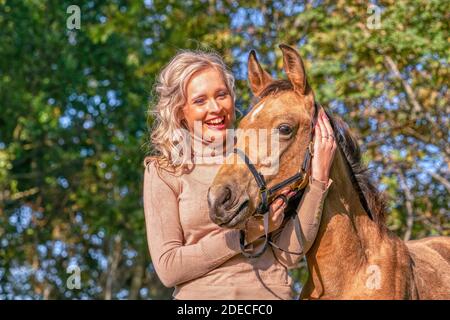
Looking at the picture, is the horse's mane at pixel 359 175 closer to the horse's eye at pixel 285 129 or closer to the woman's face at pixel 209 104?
the horse's eye at pixel 285 129

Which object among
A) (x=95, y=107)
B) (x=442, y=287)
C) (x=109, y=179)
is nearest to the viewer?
(x=442, y=287)

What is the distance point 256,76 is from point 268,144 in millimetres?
553

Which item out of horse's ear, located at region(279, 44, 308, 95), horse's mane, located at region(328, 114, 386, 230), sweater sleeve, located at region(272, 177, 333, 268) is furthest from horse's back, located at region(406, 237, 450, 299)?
horse's ear, located at region(279, 44, 308, 95)

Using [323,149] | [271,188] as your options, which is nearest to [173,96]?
[271,188]

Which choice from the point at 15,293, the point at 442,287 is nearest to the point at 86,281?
the point at 15,293

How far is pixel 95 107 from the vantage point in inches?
727

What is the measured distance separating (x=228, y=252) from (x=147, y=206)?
460 mm

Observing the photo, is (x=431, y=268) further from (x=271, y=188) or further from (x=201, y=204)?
(x=201, y=204)

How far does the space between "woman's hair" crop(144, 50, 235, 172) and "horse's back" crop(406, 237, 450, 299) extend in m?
1.39

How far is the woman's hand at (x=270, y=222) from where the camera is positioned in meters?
3.99

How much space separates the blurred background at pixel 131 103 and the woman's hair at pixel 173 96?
2.02 meters

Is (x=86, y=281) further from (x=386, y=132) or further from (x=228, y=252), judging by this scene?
(x=228, y=252)

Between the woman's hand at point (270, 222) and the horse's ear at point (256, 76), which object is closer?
the woman's hand at point (270, 222)

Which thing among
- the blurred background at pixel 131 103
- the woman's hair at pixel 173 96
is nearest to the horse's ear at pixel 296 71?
the woman's hair at pixel 173 96
